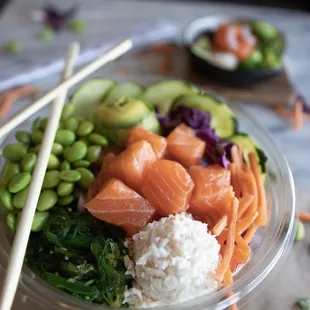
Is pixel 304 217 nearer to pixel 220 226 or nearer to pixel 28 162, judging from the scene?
pixel 220 226

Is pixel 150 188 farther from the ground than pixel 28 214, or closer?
closer

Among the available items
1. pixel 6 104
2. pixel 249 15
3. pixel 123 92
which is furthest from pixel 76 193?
pixel 249 15

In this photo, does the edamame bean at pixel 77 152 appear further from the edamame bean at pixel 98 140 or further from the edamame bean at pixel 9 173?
the edamame bean at pixel 9 173

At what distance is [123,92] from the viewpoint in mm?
2418

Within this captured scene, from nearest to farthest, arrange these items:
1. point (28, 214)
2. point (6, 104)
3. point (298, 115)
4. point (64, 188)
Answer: point (28, 214) → point (64, 188) → point (6, 104) → point (298, 115)

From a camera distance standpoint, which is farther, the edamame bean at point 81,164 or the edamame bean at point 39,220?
the edamame bean at point 81,164

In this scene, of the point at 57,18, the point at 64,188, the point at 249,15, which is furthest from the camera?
the point at 249,15

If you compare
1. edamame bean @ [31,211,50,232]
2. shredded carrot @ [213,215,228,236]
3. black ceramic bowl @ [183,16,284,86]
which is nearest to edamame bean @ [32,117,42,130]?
edamame bean @ [31,211,50,232]

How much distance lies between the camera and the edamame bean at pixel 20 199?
1.81 metres

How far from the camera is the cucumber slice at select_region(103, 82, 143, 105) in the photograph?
2393mm

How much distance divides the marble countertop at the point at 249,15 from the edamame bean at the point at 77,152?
103 cm

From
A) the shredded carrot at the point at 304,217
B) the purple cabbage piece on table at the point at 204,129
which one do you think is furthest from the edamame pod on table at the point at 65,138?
the shredded carrot at the point at 304,217

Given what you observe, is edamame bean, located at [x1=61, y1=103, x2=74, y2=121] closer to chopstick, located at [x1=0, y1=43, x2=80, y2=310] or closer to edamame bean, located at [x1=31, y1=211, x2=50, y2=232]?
chopstick, located at [x1=0, y1=43, x2=80, y2=310]

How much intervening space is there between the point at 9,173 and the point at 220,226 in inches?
34.1
